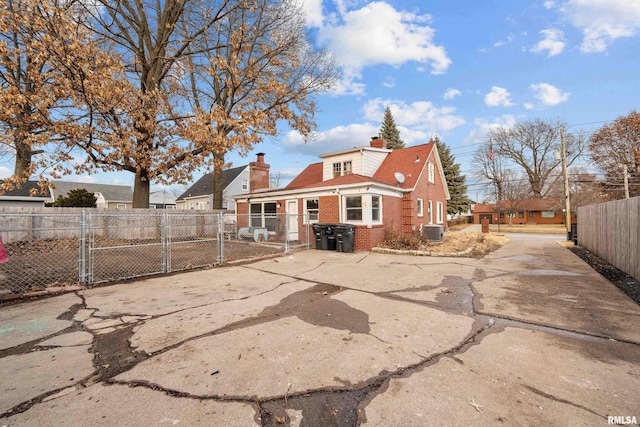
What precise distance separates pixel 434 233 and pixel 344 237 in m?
6.75

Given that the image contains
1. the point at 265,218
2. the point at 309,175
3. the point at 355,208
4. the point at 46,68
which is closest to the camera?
the point at 46,68

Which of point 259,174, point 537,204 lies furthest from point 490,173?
point 259,174

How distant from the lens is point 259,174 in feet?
78.8

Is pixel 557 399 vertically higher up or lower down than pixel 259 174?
lower down

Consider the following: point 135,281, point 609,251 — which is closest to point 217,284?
point 135,281

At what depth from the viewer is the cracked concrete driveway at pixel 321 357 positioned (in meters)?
2.21

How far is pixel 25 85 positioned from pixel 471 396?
16.2 meters

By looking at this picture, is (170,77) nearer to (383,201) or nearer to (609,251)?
(383,201)

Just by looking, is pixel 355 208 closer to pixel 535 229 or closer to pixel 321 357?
pixel 321 357

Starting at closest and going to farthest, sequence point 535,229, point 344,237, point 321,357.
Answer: point 321,357 → point 344,237 → point 535,229

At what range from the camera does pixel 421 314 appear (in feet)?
14.6

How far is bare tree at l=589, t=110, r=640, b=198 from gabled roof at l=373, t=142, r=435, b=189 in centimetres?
2000

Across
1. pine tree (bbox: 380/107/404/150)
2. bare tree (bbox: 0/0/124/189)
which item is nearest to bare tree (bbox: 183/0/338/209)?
bare tree (bbox: 0/0/124/189)

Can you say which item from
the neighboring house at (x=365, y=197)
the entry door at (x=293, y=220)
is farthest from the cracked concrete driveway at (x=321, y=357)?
the entry door at (x=293, y=220)
